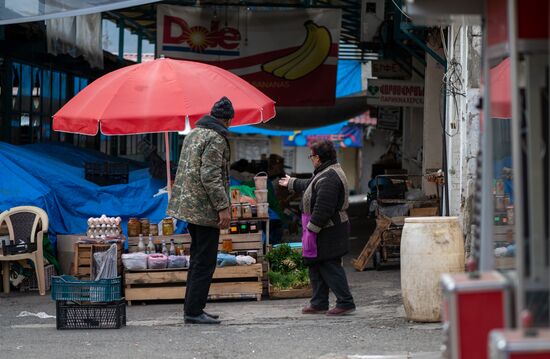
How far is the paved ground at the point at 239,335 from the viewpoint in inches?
303

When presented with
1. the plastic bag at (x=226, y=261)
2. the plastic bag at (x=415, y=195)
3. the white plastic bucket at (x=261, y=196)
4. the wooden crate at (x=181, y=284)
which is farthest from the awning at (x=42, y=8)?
the plastic bag at (x=415, y=195)

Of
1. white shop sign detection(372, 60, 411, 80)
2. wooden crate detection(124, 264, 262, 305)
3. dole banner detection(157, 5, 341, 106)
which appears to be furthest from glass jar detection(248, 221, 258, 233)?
white shop sign detection(372, 60, 411, 80)

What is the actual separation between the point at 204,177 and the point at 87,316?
1687 mm

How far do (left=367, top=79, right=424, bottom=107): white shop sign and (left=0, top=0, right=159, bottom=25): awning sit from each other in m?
8.65

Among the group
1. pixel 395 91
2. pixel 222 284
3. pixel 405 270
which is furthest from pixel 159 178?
pixel 395 91

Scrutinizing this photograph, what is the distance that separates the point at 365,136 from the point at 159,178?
31.1 meters

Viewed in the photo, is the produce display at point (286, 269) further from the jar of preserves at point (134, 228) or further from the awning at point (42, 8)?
the awning at point (42, 8)

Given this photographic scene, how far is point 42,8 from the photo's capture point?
36.0ft

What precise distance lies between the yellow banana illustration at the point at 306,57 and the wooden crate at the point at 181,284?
25.0 ft

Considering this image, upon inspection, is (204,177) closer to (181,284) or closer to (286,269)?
(181,284)

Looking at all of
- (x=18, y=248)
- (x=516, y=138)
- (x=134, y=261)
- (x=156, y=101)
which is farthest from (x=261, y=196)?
(x=516, y=138)

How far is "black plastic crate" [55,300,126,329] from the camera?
8867mm

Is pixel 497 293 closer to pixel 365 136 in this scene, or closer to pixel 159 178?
pixel 159 178

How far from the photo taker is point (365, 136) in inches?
1719
